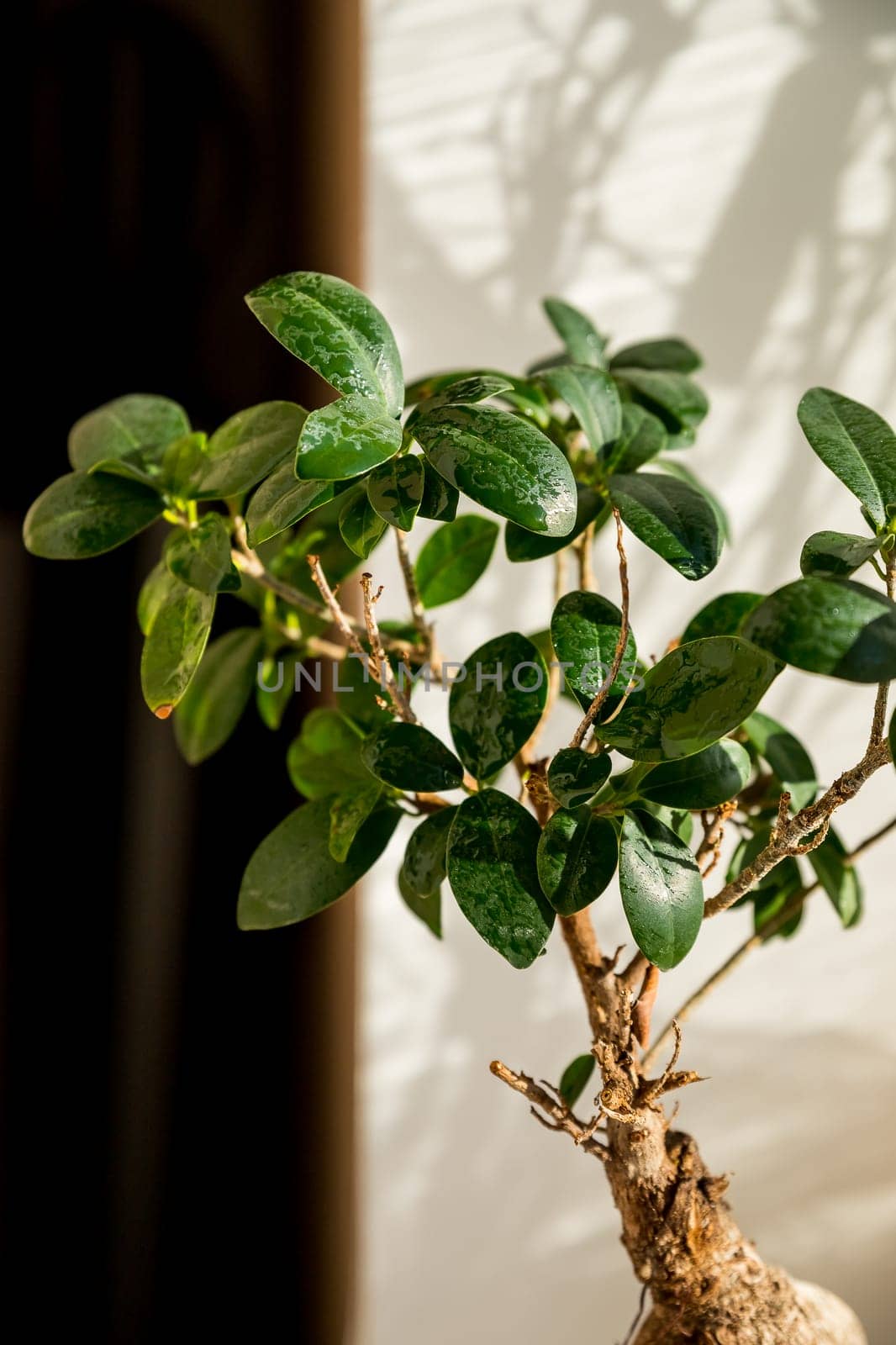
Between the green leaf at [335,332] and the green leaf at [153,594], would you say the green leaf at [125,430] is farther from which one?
the green leaf at [335,332]

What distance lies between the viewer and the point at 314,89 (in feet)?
4.43

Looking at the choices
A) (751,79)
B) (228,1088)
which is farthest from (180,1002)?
(751,79)

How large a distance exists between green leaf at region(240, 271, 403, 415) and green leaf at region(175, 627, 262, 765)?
360 mm

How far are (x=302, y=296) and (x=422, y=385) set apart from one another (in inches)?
9.9

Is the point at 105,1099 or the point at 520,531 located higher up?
the point at 520,531

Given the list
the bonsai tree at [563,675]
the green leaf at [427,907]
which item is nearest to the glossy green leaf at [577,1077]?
the bonsai tree at [563,675]

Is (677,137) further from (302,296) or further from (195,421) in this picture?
(302,296)

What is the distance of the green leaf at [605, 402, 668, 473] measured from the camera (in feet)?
2.29

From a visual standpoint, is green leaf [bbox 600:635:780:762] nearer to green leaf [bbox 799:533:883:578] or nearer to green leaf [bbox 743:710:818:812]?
green leaf [bbox 799:533:883:578]

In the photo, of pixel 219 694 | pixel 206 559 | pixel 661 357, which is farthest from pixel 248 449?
pixel 661 357

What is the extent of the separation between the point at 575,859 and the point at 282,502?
0.24m

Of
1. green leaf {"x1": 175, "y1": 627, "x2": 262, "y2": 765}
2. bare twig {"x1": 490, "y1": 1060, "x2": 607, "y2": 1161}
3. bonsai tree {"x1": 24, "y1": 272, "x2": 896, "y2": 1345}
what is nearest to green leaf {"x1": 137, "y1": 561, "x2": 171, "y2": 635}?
bonsai tree {"x1": 24, "y1": 272, "x2": 896, "y2": 1345}

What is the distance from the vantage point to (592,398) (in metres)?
0.70

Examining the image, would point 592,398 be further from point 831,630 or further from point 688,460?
point 688,460
